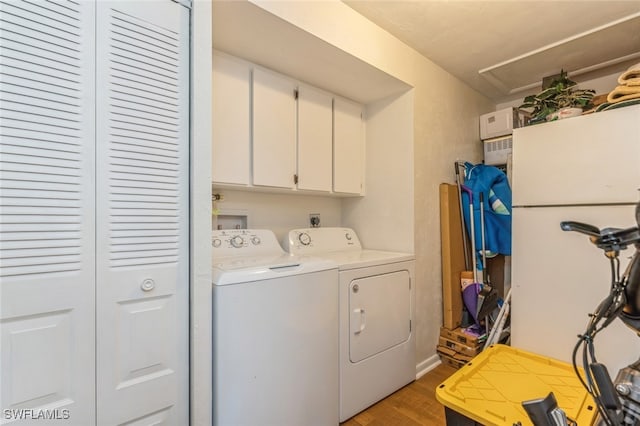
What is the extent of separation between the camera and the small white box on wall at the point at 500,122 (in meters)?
2.69

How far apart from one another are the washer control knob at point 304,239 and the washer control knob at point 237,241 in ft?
1.48

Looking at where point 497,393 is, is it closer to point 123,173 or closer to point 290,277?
point 290,277

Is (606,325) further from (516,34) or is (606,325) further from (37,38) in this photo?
(516,34)

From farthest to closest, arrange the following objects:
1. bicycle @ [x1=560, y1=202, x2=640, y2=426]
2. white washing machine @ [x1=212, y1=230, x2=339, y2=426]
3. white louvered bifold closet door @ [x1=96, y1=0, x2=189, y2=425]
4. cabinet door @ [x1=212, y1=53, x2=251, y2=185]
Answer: cabinet door @ [x1=212, y1=53, x2=251, y2=185], white washing machine @ [x1=212, y1=230, x2=339, y2=426], white louvered bifold closet door @ [x1=96, y1=0, x2=189, y2=425], bicycle @ [x1=560, y1=202, x2=640, y2=426]

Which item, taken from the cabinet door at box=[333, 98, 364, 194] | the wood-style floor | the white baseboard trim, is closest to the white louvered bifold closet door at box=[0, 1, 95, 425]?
the wood-style floor

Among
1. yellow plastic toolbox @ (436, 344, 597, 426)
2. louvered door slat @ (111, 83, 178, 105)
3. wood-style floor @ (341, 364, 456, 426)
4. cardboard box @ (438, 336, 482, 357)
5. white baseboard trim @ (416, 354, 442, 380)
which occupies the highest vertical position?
louvered door slat @ (111, 83, 178, 105)

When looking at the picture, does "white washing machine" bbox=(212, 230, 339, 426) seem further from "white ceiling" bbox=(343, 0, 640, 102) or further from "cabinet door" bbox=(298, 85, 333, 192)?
"white ceiling" bbox=(343, 0, 640, 102)

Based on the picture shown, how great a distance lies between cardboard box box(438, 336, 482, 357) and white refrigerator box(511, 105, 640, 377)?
361mm

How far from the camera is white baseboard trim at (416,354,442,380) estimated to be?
90.7 inches

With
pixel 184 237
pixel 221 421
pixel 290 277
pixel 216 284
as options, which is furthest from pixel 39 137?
pixel 221 421

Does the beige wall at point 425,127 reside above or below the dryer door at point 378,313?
above

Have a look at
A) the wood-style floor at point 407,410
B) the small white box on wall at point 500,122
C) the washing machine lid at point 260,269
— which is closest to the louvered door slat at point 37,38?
the washing machine lid at point 260,269

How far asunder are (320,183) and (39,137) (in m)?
1.61

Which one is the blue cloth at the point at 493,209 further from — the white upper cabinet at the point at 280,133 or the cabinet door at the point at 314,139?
the cabinet door at the point at 314,139
